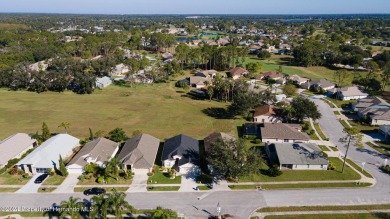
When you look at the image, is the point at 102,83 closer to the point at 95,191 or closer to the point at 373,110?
the point at 95,191

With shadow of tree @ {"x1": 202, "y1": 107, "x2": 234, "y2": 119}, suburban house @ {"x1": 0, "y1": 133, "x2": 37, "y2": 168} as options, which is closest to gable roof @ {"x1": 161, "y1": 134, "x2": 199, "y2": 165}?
shadow of tree @ {"x1": 202, "y1": 107, "x2": 234, "y2": 119}

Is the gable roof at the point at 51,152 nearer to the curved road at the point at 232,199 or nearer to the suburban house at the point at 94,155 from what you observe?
the suburban house at the point at 94,155

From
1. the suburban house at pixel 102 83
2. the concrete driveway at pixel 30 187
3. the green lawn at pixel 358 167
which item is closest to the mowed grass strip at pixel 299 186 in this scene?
the green lawn at pixel 358 167

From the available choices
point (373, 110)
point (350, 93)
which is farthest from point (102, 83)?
point (373, 110)

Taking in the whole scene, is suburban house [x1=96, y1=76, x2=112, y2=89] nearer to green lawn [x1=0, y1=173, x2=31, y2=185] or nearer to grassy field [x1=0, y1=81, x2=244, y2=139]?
grassy field [x1=0, y1=81, x2=244, y2=139]

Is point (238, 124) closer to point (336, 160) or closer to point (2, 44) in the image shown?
point (336, 160)

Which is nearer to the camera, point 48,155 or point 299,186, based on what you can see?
point 299,186

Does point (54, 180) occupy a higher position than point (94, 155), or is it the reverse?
point (94, 155)
